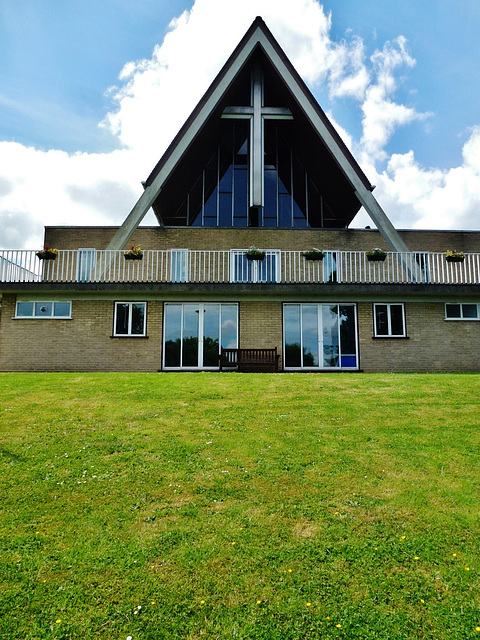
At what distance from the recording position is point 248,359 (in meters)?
15.1

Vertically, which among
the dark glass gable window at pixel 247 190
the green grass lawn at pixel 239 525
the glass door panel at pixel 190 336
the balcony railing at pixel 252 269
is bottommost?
the green grass lawn at pixel 239 525

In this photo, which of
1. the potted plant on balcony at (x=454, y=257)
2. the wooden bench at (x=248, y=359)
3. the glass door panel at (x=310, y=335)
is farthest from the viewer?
the potted plant on balcony at (x=454, y=257)

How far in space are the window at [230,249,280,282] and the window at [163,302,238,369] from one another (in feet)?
6.19

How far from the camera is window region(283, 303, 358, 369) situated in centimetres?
1579

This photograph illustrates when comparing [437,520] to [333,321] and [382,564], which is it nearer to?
[382,564]

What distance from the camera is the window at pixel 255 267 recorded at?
55.8ft

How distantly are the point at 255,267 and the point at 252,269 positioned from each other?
8.6 inches

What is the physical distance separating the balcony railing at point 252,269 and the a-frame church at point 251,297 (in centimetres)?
9

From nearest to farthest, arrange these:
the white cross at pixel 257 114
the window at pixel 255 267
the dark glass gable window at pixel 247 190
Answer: the window at pixel 255 267, the white cross at pixel 257 114, the dark glass gable window at pixel 247 190

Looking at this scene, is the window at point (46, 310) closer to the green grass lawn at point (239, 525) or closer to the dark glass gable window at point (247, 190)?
the dark glass gable window at point (247, 190)

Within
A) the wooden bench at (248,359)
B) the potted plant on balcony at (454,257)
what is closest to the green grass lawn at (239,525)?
the wooden bench at (248,359)

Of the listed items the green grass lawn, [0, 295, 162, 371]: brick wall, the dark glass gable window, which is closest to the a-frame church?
[0, 295, 162, 371]: brick wall

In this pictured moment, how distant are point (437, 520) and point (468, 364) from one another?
13739 millimetres

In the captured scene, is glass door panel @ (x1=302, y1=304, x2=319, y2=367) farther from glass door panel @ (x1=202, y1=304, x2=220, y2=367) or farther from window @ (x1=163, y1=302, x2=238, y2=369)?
glass door panel @ (x1=202, y1=304, x2=220, y2=367)
